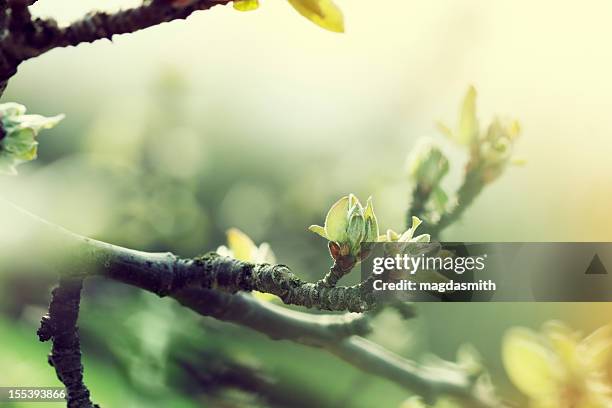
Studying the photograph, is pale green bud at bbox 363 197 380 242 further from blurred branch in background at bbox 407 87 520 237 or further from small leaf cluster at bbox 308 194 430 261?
blurred branch in background at bbox 407 87 520 237

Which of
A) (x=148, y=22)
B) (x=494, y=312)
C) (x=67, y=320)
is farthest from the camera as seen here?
(x=494, y=312)

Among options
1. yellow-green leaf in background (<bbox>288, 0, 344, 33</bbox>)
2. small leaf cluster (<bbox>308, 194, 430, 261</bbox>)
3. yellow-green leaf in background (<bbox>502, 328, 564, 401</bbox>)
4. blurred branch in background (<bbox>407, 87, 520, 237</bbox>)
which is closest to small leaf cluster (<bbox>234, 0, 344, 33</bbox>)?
yellow-green leaf in background (<bbox>288, 0, 344, 33</bbox>)

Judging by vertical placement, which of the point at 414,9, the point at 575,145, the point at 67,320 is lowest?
the point at 67,320

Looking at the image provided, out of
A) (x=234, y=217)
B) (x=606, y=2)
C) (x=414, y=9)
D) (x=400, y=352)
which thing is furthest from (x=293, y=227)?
(x=606, y=2)

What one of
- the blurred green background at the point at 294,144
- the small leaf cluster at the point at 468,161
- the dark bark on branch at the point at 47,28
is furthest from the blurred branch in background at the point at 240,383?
the dark bark on branch at the point at 47,28

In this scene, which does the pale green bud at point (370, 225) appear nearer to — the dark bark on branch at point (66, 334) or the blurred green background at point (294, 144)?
the blurred green background at point (294, 144)

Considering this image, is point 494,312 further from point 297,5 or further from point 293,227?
point 297,5
